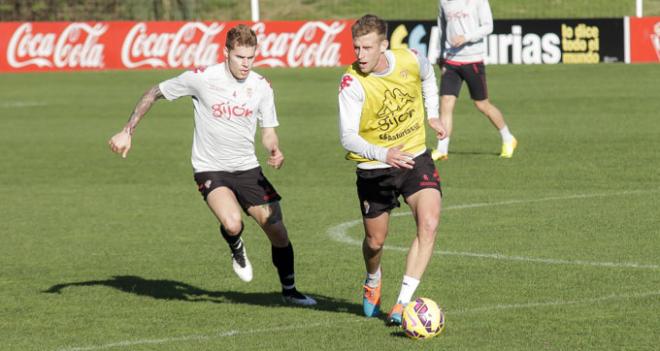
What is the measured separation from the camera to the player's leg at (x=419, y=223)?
919cm

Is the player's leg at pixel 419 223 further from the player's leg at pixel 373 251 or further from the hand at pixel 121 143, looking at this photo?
the hand at pixel 121 143

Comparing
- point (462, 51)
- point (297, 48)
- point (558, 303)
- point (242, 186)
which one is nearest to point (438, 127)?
point (558, 303)

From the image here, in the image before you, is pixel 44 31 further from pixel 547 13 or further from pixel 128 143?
pixel 128 143

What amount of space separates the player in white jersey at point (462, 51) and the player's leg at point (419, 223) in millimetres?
9061

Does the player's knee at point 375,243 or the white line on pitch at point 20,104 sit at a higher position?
the player's knee at point 375,243

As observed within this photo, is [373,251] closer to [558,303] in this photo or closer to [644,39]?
[558,303]

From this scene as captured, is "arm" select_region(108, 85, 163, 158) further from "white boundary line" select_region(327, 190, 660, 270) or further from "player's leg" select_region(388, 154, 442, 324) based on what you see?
"white boundary line" select_region(327, 190, 660, 270)

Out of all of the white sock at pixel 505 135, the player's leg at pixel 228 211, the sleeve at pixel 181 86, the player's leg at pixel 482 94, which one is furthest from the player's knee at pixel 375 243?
the white sock at pixel 505 135

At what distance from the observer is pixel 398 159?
8.75m

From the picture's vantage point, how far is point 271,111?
10.4 meters

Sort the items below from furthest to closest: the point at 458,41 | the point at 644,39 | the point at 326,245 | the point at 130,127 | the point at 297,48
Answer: the point at 297,48
the point at 644,39
the point at 458,41
the point at 326,245
the point at 130,127

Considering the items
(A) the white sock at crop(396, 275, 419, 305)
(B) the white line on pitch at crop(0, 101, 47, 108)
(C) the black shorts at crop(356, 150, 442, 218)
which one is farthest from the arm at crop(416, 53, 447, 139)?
(B) the white line on pitch at crop(0, 101, 47, 108)

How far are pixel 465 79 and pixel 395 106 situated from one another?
936cm

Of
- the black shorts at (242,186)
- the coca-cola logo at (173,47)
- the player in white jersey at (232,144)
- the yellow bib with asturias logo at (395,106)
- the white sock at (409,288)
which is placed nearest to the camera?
the white sock at (409,288)
